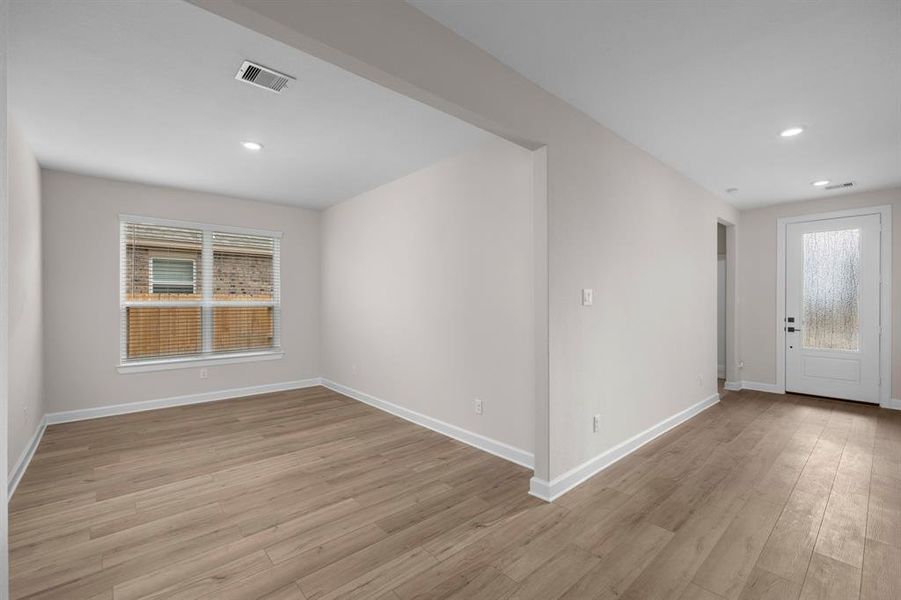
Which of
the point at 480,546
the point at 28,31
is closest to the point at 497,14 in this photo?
the point at 28,31

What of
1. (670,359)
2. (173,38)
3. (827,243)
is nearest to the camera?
(173,38)

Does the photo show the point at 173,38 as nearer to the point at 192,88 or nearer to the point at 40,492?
the point at 192,88

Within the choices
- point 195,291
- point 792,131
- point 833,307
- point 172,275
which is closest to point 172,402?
point 195,291

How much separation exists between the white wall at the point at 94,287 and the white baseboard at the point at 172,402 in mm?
57

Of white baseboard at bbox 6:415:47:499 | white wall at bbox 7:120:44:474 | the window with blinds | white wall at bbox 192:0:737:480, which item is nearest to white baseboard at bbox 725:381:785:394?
white wall at bbox 192:0:737:480

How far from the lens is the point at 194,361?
5.29m

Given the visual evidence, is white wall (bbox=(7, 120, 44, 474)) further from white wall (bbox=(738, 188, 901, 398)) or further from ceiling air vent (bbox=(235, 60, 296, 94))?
white wall (bbox=(738, 188, 901, 398))

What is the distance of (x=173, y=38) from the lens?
2195 mm

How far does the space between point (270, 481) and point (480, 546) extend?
170 centimetres

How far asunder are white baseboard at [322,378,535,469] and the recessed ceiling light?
3.39m

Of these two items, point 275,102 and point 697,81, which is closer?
point 697,81

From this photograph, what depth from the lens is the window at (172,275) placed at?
5.10 m

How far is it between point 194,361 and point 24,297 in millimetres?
2100

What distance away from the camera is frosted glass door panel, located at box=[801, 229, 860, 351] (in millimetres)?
5145
